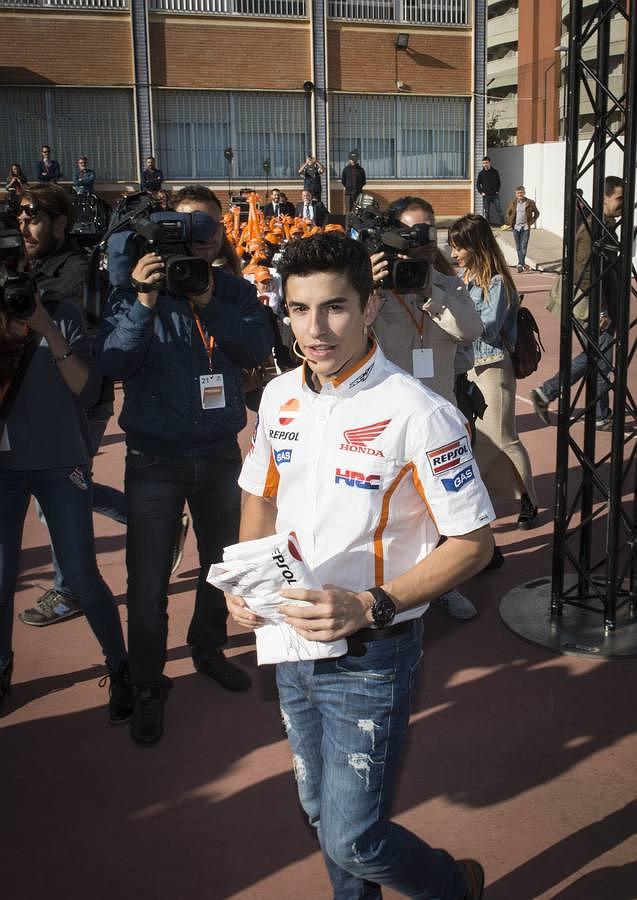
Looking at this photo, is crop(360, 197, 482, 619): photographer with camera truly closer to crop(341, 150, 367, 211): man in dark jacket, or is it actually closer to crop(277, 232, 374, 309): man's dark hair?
crop(277, 232, 374, 309): man's dark hair

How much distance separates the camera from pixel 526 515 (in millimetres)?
6242

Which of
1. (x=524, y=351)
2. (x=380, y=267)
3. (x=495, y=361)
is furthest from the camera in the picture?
(x=524, y=351)

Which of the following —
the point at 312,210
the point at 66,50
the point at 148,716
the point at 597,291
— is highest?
the point at 66,50

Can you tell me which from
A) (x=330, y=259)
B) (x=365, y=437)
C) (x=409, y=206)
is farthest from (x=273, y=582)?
(x=409, y=206)

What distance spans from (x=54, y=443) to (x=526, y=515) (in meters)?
3.61

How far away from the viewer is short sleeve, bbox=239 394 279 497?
2.50 metres

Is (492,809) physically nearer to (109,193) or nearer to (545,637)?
(545,637)

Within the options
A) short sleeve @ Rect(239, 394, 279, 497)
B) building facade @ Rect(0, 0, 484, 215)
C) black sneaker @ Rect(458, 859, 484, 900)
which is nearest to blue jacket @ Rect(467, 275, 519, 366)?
short sleeve @ Rect(239, 394, 279, 497)

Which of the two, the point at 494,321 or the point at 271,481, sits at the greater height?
the point at 494,321

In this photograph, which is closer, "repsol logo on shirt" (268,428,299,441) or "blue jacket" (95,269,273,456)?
"repsol logo on shirt" (268,428,299,441)

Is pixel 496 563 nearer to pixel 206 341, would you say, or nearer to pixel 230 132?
pixel 206 341

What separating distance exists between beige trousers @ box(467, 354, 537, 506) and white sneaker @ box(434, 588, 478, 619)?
49.1 inches

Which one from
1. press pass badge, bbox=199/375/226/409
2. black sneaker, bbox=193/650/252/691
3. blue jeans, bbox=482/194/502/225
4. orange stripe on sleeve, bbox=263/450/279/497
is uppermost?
blue jeans, bbox=482/194/502/225

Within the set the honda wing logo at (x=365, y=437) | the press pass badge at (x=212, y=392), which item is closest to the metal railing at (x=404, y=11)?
the press pass badge at (x=212, y=392)
